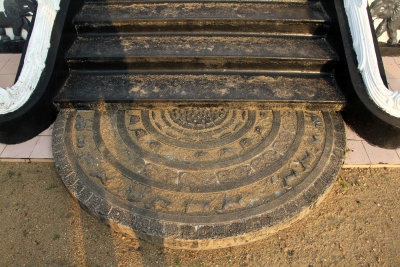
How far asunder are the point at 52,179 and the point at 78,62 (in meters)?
2.00

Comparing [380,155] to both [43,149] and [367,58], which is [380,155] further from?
[43,149]

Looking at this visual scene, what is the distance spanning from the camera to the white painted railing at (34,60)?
441cm

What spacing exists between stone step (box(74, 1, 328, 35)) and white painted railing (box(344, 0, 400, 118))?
1.68 feet

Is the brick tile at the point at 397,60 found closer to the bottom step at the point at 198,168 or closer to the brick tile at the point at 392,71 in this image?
the brick tile at the point at 392,71

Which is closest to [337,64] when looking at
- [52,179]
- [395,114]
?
[395,114]

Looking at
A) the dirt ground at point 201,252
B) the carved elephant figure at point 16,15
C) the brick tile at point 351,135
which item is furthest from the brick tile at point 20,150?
the brick tile at point 351,135

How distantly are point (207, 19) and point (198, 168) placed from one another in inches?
105

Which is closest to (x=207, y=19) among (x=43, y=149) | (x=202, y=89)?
(x=202, y=89)

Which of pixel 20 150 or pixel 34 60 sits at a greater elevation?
pixel 34 60

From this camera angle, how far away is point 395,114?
432cm

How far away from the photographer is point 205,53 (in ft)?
16.9

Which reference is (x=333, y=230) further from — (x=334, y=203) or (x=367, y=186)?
(x=367, y=186)

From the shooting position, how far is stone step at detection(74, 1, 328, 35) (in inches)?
211

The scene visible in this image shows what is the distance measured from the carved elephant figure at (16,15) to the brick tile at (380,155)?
6.33 m
